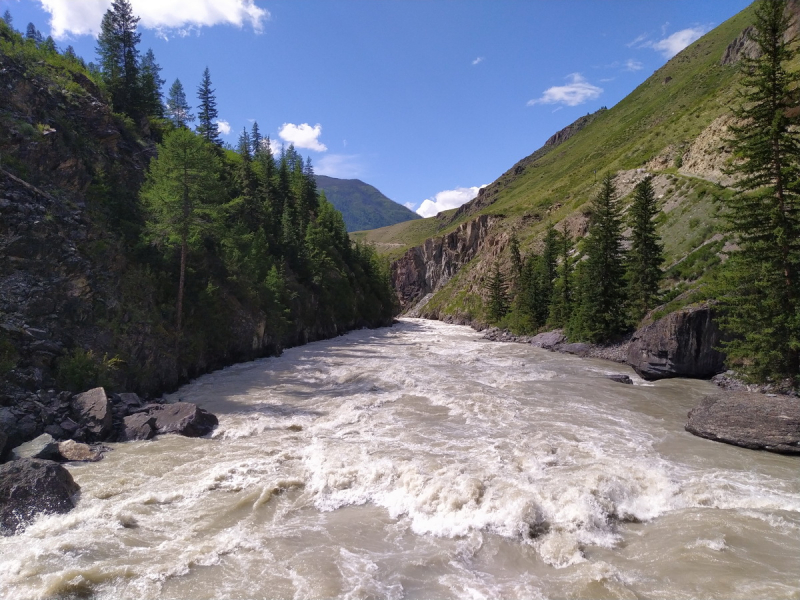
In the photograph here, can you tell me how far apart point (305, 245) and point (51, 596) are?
53.0 meters

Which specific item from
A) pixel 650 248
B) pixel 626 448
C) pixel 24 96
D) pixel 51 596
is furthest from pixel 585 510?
pixel 24 96

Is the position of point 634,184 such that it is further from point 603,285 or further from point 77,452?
point 77,452

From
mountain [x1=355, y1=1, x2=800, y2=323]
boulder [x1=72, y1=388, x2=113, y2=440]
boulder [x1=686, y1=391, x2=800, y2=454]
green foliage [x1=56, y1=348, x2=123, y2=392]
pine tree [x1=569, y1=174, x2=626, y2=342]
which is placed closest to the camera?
boulder [x1=686, y1=391, x2=800, y2=454]

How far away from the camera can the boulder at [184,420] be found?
14633 mm

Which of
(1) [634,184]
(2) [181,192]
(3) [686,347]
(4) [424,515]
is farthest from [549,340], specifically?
(1) [634,184]

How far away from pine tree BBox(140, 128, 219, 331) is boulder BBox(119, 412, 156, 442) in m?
9.60

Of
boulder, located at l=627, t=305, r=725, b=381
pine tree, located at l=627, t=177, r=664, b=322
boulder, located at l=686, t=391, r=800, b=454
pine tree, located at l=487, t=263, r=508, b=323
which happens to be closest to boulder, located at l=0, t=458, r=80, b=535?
boulder, located at l=686, t=391, r=800, b=454

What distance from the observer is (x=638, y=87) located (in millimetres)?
162875

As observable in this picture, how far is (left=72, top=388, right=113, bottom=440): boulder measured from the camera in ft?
45.2

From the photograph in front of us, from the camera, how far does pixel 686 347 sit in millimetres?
24250

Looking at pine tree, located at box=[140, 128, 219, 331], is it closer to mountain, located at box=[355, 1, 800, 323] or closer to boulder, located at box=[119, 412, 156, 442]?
boulder, located at box=[119, 412, 156, 442]

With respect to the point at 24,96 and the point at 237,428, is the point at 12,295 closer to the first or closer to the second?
the point at 237,428

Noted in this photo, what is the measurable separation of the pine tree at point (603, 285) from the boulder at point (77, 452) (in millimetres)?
35605

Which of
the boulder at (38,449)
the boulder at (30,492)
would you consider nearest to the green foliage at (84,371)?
the boulder at (38,449)
